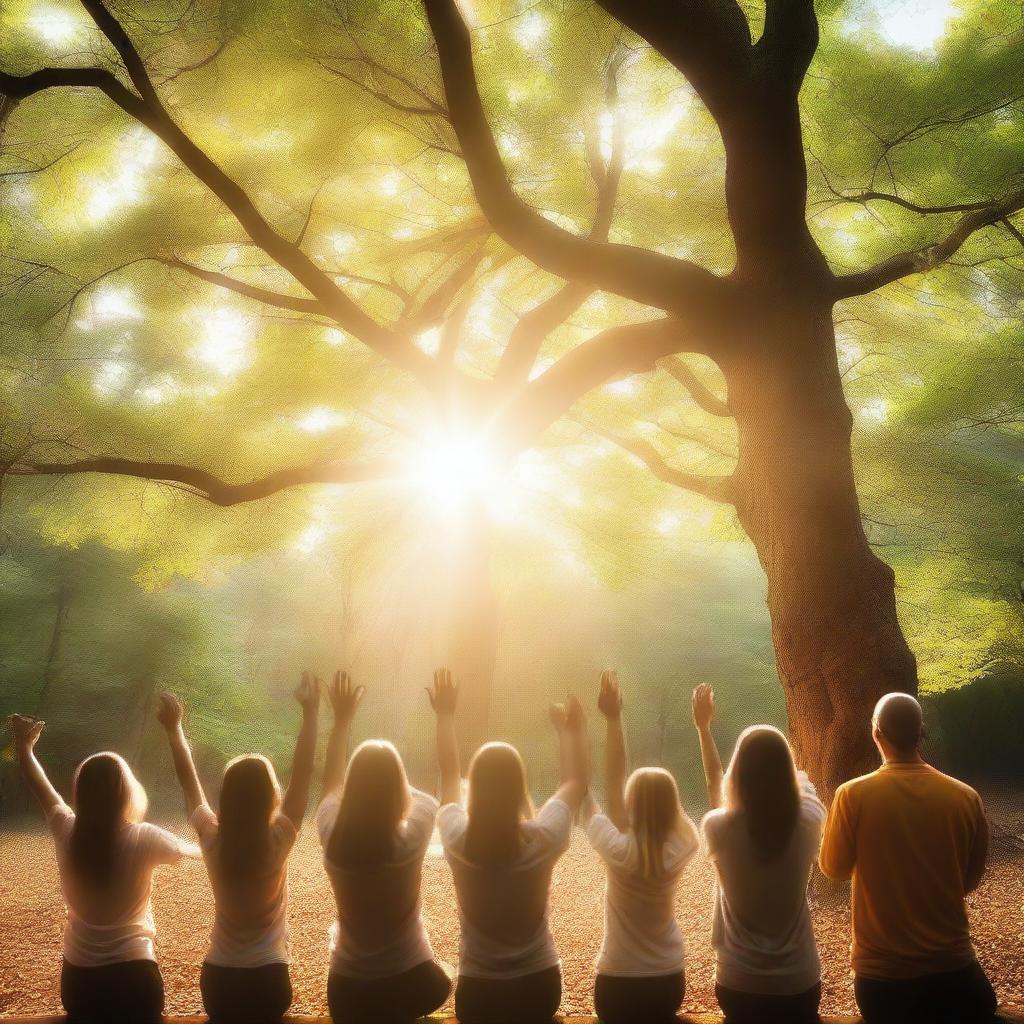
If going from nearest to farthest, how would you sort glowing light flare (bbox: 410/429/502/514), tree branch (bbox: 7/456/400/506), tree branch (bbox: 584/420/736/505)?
tree branch (bbox: 584/420/736/505) < glowing light flare (bbox: 410/429/502/514) < tree branch (bbox: 7/456/400/506)

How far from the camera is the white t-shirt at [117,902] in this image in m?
2.49

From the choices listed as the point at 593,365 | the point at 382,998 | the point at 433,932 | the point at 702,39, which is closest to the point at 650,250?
the point at 593,365

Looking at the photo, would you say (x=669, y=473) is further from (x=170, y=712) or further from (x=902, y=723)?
(x=170, y=712)

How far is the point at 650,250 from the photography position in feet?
17.9

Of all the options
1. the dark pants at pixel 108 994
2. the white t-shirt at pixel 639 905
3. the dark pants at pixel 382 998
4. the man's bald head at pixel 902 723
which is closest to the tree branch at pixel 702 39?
the man's bald head at pixel 902 723

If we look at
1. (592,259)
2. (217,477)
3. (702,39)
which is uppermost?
(702,39)

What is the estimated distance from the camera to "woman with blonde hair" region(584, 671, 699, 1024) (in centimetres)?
231

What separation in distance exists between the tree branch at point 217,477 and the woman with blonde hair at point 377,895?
5807mm

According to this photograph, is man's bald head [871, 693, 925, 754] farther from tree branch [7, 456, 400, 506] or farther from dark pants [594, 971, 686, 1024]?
tree branch [7, 456, 400, 506]

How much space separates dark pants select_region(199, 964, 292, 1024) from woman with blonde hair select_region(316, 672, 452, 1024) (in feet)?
0.87

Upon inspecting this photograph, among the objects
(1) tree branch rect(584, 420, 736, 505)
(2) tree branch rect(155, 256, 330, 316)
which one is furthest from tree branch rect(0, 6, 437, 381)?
(1) tree branch rect(584, 420, 736, 505)

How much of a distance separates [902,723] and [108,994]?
297 cm

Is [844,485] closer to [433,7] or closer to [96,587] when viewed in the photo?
[433,7]

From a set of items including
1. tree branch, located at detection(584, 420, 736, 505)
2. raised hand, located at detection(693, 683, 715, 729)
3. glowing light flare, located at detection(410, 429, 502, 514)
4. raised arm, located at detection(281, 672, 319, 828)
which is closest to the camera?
raised arm, located at detection(281, 672, 319, 828)
